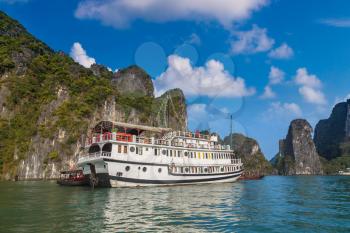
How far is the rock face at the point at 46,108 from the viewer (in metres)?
68.4

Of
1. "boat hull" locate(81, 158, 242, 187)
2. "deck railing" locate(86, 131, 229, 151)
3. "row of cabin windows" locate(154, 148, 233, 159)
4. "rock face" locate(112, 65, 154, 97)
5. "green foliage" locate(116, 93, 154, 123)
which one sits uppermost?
"rock face" locate(112, 65, 154, 97)

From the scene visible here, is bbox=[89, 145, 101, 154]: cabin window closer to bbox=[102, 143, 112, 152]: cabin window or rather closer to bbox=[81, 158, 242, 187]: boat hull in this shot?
bbox=[102, 143, 112, 152]: cabin window

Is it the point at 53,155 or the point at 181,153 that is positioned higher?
the point at 53,155

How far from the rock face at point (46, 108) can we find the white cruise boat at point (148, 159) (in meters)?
19.5

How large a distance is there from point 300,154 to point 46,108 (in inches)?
5432

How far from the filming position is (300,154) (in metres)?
173

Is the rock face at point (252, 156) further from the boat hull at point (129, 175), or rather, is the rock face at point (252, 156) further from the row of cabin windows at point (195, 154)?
the boat hull at point (129, 175)

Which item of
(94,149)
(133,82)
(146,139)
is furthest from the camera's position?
(133,82)

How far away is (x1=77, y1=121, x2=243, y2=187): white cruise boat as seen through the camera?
32.5m

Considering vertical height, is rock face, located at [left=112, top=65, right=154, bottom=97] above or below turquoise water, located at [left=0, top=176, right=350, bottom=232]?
above

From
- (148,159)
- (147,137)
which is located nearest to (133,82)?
(147,137)

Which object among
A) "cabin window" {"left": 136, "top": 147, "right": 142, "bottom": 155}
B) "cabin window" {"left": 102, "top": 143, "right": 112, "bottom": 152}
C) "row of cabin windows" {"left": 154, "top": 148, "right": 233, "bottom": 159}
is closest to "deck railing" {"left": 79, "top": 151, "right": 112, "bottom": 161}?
"cabin window" {"left": 102, "top": 143, "right": 112, "bottom": 152}

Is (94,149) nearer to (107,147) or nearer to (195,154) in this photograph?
(107,147)

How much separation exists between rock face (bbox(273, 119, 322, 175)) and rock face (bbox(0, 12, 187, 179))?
9401cm
